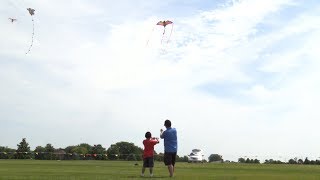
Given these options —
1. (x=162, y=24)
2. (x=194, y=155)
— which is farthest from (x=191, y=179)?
(x=194, y=155)

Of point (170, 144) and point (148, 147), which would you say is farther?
point (148, 147)

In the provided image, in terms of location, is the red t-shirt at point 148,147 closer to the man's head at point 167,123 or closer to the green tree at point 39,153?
the man's head at point 167,123

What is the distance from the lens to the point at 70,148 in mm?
123375

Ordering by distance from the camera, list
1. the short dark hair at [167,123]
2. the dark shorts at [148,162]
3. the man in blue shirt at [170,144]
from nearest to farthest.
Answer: the man in blue shirt at [170,144]
the short dark hair at [167,123]
the dark shorts at [148,162]

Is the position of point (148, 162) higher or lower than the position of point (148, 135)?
lower

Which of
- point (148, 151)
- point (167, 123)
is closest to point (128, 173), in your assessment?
point (148, 151)

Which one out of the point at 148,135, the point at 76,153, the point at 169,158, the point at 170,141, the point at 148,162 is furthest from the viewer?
the point at 76,153

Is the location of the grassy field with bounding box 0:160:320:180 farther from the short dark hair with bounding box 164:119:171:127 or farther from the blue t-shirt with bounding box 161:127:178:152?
the short dark hair with bounding box 164:119:171:127

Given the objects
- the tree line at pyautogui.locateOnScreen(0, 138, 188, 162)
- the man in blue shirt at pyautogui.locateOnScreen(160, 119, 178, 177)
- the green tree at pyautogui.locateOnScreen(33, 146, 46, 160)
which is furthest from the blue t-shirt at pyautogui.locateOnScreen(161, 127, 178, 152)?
the green tree at pyautogui.locateOnScreen(33, 146, 46, 160)

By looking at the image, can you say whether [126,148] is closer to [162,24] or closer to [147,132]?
[162,24]

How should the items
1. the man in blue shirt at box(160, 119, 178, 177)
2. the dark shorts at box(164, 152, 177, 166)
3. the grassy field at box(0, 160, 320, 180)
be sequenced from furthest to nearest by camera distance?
1. the man in blue shirt at box(160, 119, 178, 177)
2. the dark shorts at box(164, 152, 177, 166)
3. the grassy field at box(0, 160, 320, 180)

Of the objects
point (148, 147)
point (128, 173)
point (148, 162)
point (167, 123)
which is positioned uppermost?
point (167, 123)

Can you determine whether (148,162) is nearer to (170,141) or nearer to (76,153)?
(170,141)

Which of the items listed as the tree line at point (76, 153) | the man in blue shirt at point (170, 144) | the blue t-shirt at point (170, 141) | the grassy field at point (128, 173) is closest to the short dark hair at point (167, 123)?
the man in blue shirt at point (170, 144)
